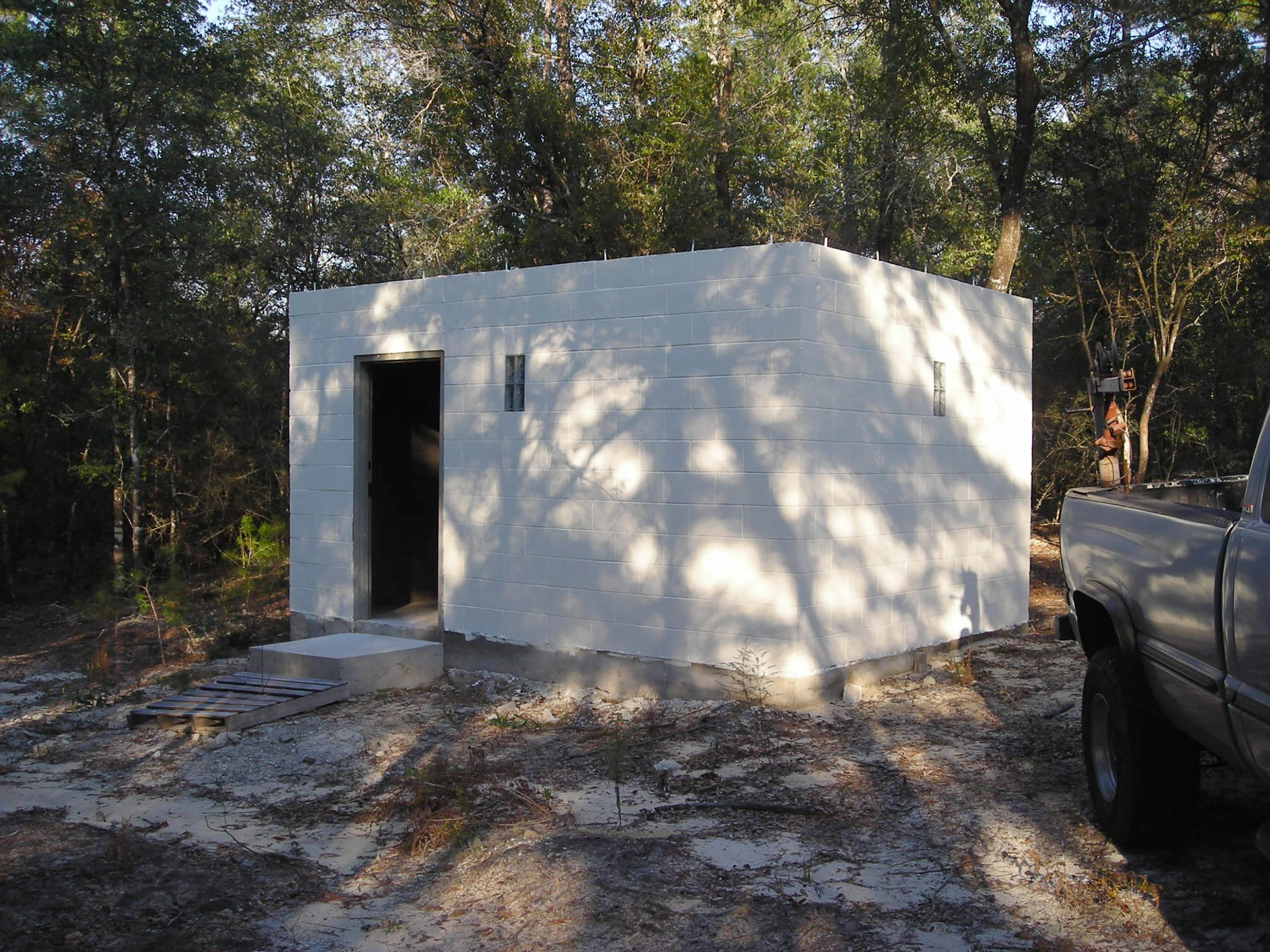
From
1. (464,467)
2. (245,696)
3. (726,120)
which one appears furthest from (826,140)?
(245,696)

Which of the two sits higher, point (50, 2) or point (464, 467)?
point (50, 2)

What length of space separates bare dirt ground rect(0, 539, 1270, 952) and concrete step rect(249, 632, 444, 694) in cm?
35

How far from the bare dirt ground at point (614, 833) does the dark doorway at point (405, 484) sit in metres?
2.72

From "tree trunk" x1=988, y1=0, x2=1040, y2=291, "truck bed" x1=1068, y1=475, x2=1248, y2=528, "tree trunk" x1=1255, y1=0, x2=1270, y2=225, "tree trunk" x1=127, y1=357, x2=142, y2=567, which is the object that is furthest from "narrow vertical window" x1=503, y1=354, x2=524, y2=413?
"tree trunk" x1=1255, y1=0, x2=1270, y2=225

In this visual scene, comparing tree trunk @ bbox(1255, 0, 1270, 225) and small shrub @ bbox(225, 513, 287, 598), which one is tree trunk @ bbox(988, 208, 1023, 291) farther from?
small shrub @ bbox(225, 513, 287, 598)

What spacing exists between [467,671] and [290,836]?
4114 mm

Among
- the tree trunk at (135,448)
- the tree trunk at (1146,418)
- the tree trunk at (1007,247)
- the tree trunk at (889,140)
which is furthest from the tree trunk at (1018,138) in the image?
the tree trunk at (135,448)

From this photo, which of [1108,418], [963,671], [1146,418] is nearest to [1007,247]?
[1146,418]

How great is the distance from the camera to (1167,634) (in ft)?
14.8

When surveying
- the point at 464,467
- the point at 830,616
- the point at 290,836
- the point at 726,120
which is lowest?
the point at 290,836

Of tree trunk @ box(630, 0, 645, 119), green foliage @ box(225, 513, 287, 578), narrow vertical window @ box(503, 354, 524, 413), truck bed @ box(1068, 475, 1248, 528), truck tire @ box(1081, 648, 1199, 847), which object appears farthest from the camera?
tree trunk @ box(630, 0, 645, 119)

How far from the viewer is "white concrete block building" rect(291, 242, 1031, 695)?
8.23 meters

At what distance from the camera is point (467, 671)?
395 inches

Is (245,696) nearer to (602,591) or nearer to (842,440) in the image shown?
(602,591)
